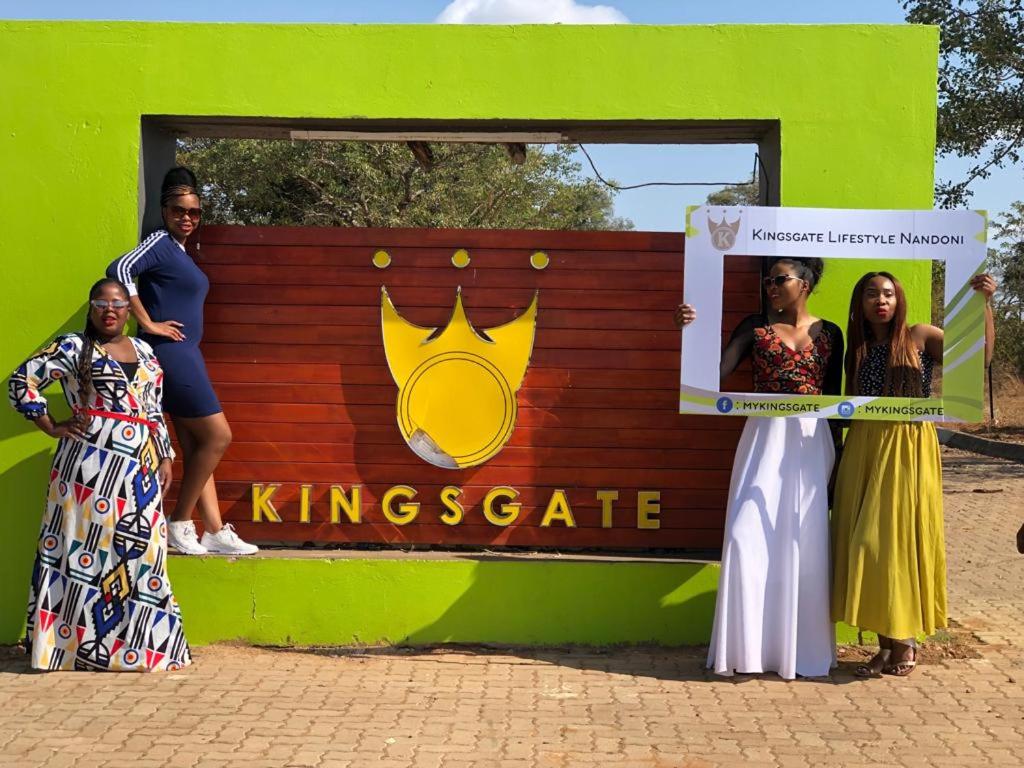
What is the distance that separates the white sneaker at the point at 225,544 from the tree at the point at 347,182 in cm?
1147

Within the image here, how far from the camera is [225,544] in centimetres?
607

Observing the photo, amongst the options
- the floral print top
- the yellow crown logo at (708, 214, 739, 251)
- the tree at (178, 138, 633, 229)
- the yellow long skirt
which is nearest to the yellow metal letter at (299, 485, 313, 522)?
the floral print top

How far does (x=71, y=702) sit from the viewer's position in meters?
5.05

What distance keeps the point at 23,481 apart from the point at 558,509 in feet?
8.85

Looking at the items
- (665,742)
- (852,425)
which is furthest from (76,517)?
(852,425)

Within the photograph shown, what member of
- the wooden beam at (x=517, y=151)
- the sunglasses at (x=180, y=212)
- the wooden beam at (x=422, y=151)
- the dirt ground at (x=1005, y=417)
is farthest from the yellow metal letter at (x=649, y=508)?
the dirt ground at (x=1005, y=417)

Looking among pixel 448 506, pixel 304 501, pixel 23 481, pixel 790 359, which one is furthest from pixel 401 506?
pixel 790 359

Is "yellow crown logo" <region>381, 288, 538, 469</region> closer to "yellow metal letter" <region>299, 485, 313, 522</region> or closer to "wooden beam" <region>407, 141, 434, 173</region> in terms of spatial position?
"yellow metal letter" <region>299, 485, 313, 522</region>

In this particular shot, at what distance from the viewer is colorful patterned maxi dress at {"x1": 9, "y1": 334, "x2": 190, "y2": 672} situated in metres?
5.50

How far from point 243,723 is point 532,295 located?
102 inches

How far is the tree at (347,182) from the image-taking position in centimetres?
1767

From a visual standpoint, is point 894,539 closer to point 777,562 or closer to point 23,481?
point 777,562

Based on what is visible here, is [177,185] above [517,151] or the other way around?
the other way around

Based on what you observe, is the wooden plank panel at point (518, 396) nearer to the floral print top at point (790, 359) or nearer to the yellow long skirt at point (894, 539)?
the floral print top at point (790, 359)
